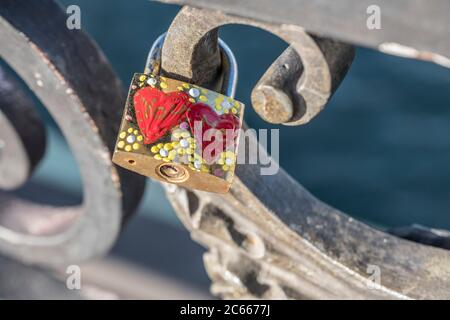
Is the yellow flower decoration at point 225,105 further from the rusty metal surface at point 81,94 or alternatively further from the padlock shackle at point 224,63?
the rusty metal surface at point 81,94

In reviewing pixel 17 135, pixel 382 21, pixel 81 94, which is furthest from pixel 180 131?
pixel 17 135

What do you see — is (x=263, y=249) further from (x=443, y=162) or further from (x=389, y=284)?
(x=443, y=162)

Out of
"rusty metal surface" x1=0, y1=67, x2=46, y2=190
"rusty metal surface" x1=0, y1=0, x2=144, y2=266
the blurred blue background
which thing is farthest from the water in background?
"rusty metal surface" x1=0, y1=0, x2=144, y2=266

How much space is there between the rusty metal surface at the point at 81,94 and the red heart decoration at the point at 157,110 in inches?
5.7

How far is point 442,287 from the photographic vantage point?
1110 millimetres

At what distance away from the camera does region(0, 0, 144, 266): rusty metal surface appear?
114cm

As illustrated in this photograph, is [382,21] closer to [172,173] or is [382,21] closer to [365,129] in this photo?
[172,173]

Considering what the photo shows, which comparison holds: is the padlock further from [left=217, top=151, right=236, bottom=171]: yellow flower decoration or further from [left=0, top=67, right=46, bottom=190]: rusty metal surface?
[left=0, top=67, right=46, bottom=190]: rusty metal surface

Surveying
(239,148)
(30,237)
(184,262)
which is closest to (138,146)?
(239,148)

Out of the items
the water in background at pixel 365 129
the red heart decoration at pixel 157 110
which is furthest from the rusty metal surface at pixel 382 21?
the water in background at pixel 365 129

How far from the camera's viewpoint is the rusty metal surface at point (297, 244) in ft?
3.69

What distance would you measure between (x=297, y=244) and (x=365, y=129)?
8.26ft

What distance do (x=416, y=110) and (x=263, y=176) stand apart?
2671 millimetres

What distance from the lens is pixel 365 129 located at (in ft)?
11.9
